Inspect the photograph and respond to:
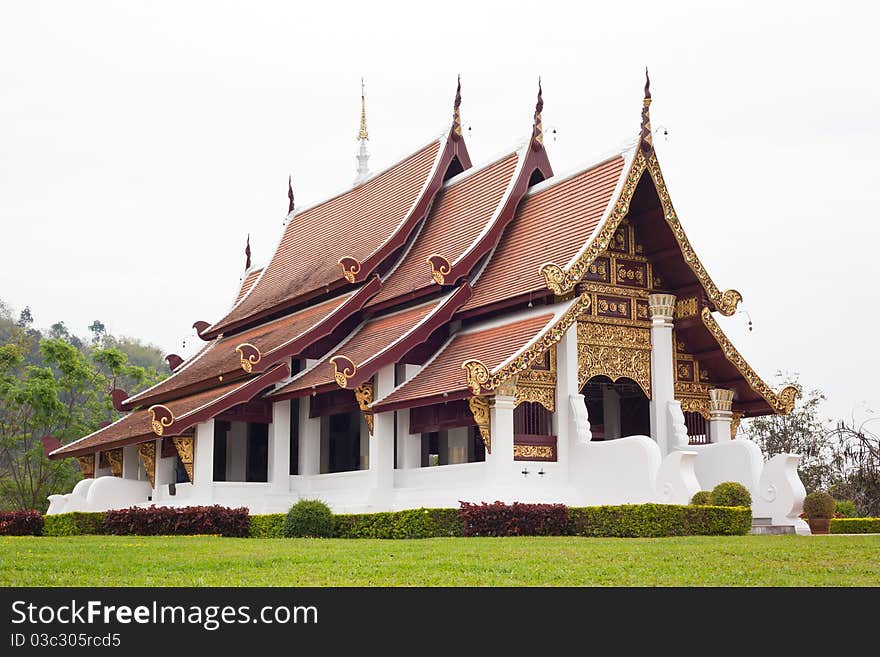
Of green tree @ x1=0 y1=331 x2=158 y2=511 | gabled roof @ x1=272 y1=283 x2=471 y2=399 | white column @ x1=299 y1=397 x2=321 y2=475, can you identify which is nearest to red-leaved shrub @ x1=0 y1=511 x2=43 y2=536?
white column @ x1=299 y1=397 x2=321 y2=475

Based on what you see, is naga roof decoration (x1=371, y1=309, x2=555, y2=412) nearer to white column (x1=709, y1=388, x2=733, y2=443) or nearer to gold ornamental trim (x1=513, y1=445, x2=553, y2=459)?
gold ornamental trim (x1=513, y1=445, x2=553, y2=459)

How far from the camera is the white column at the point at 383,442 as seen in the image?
63.2 feet

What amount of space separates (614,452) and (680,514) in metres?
2.01

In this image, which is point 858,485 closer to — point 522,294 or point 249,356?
point 522,294

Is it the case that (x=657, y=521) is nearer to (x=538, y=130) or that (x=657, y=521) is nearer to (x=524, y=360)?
(x=524, y=360)

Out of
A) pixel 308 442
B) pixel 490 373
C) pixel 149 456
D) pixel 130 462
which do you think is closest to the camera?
pixel 490 373

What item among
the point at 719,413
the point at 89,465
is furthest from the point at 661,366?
the point at 89,465

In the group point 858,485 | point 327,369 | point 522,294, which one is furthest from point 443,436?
point 858,485

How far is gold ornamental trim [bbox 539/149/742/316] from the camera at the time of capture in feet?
58.5

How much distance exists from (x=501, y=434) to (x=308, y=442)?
202 inches

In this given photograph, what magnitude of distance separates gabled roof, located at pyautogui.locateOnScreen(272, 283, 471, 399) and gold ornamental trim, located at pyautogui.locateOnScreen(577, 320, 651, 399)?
7.34 ft

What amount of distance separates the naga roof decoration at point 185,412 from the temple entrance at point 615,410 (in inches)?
220

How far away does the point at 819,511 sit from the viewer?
1959 cm

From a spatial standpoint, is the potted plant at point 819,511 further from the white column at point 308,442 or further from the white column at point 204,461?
the white column at point 204,461
